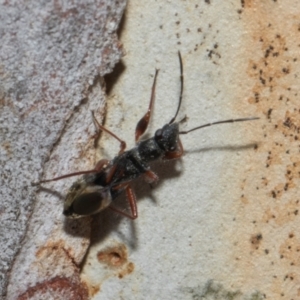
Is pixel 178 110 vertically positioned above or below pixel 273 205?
above

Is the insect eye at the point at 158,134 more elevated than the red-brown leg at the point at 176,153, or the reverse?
the insect eye at the point at 158,134

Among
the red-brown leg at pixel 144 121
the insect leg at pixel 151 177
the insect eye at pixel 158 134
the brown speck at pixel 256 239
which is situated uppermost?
the red-brown leg at pixel 144 121

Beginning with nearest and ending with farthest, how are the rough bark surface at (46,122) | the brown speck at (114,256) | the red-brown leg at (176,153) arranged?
the rough bark surface at (46,122)
the red-brown leg at (176,153)
the brown speck at (114,256)

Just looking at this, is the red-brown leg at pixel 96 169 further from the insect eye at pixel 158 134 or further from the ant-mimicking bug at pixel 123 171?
the insect eye at pixel 158 134

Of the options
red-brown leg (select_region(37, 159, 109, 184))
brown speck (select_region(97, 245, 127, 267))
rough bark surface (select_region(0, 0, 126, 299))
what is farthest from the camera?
brown speck (select_region(97, 245, 127, 267))

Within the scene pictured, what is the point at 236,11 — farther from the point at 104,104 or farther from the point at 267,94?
the point at 104,104

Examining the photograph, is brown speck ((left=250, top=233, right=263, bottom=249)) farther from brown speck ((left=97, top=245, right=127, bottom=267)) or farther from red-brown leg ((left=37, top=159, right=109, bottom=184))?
red-brown leg ((left=37, top=159, right=109, bottom=184))

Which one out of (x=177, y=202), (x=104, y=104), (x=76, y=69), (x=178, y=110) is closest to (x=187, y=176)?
(x=177, y=202)

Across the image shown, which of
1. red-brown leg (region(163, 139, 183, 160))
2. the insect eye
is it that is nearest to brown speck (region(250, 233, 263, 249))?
red-brown leg (region(163, 139, 183, 160))

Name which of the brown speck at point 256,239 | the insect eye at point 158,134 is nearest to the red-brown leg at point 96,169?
the insect eye at point 158,134
